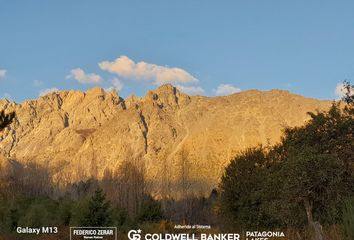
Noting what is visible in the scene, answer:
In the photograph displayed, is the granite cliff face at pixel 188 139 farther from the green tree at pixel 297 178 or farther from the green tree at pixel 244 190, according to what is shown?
the green tree at pixel 297 178

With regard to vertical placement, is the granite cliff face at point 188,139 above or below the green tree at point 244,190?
above

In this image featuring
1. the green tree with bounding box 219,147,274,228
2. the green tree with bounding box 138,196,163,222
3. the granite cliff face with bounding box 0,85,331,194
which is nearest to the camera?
the green tree with bounding box 219,147,274,228

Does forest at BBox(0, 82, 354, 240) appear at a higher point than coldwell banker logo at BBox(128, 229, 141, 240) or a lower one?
higher

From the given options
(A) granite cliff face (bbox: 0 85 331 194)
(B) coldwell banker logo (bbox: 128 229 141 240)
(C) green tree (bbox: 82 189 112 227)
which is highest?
(A) granite cliff face (bbox: 0 85 331 194)

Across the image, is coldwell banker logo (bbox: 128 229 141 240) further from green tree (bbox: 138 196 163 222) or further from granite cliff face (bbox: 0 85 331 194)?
granite cliff face (bbox: 0 85 331 194)

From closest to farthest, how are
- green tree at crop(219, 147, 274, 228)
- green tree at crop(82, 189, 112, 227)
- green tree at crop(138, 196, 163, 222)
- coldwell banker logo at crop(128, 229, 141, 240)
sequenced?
1. green tree at crop(82, 189, 112, 227)
2. coldwell banker logo at crop(128, 229, 141, 240)
3. green tree at crop(219, 147, 274, 228)
4. green tree at crop(138, 196, 163, 222)

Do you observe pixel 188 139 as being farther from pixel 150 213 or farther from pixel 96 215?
pixel 96 215

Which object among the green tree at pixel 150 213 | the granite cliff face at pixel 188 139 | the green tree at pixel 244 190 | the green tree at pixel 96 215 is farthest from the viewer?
the granite cliff face at pixel 188 139

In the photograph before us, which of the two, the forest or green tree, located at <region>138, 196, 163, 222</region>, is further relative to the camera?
green tree, located at <region>138, 196, 163, 222</region>

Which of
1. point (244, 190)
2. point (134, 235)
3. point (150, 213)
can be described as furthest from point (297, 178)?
point (150, 213)

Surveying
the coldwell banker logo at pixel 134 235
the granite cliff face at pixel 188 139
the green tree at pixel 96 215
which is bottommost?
the coldwell banker logo at pixel 134 235

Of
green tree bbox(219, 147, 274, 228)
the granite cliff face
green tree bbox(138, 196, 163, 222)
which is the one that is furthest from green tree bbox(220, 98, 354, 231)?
the granite cliff face

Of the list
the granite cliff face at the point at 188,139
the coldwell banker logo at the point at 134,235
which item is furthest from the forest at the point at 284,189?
the granite cliff face at the point at 188,139

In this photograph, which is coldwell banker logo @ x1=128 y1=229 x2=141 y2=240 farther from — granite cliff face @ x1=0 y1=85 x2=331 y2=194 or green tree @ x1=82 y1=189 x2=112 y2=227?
granite cliff face @ x1=0 y1=85 x2=331 y2=194
